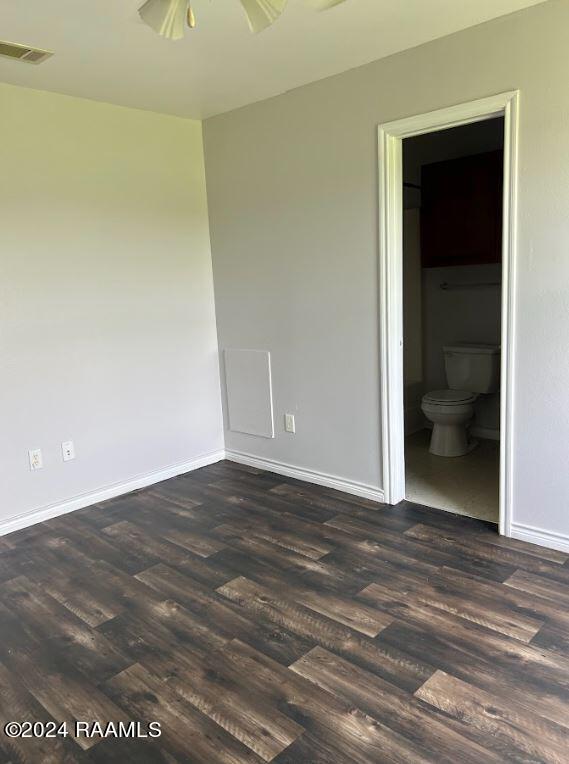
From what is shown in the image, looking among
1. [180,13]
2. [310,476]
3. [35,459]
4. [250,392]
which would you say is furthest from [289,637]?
[180,13]

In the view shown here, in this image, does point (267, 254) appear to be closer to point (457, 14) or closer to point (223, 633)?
point (457, 14)

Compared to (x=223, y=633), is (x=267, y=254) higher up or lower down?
higher up

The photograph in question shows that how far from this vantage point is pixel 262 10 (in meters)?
1.80

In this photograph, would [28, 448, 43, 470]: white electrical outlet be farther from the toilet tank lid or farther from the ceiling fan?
the toilet tank lid

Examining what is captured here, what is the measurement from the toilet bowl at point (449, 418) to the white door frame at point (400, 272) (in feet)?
2.74

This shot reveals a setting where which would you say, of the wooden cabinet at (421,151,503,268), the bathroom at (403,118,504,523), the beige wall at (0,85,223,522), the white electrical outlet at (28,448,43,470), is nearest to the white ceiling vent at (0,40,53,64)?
the beige wall at (0,85,223,522)

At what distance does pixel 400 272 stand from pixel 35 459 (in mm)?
2274

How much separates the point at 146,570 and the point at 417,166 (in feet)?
11.4

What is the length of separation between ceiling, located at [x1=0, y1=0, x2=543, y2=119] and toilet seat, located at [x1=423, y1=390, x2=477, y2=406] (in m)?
2.16

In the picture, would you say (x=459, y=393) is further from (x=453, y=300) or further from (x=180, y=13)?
(x=180, y=13)

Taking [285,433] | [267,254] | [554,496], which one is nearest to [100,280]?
[267,254]

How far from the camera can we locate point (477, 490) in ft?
11.1

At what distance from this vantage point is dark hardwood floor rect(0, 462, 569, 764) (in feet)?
5.49

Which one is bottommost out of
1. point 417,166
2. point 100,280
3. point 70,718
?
point 70,718
